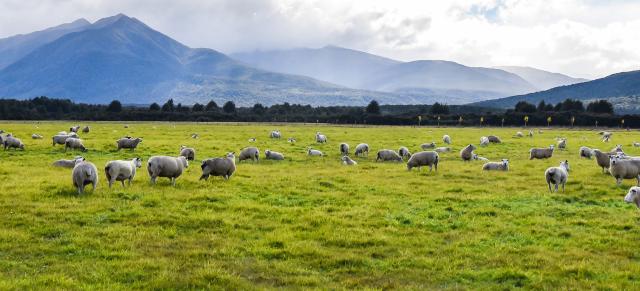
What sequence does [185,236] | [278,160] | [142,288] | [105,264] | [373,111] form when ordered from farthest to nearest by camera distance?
[373,111]
[278,160]
[185,236]
[105,264]
[142,288]

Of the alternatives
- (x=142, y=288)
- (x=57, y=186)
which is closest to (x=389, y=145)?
(x=57, y=186)

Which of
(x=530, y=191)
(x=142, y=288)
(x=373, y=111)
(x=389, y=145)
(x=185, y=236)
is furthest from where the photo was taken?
(x=373, y=111)

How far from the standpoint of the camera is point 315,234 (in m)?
13.8

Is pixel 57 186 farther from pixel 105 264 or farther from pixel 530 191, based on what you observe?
pixel 530 191

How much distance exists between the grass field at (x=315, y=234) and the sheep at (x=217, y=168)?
0.44 meters

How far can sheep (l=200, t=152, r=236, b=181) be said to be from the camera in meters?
22.7

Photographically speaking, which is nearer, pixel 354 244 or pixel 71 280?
pixel 71 280

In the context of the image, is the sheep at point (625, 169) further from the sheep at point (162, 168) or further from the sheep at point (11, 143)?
the sheep at point (11, 143)

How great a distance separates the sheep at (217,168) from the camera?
2266 cm

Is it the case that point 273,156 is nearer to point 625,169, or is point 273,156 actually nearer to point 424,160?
point 424,160

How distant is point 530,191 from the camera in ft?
69.5

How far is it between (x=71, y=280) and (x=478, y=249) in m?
8.96

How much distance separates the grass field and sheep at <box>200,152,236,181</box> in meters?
0.44

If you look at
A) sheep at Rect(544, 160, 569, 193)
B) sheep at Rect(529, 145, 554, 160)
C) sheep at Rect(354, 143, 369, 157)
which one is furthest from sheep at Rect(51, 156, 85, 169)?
sheep at Rect(529, 145, 554, 160)
